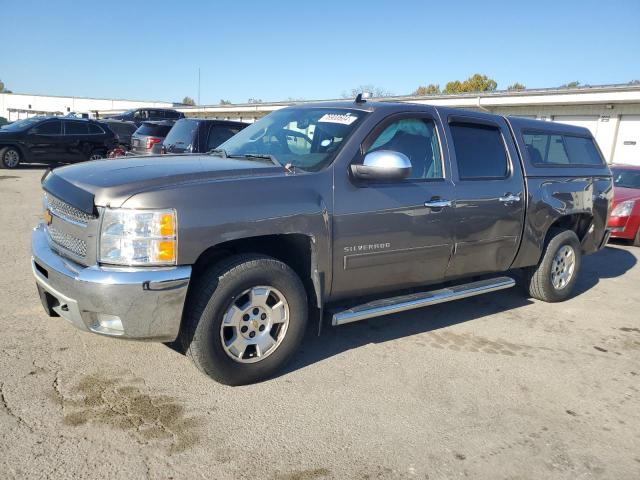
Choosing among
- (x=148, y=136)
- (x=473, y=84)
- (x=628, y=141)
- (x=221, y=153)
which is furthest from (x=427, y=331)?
(x=473, y=84)

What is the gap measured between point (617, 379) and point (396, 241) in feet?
6.64

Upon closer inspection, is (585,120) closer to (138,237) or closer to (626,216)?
(626,216)

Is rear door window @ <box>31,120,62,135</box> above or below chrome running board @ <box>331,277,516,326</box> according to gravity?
above

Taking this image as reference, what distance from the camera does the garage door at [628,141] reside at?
19.5 metres

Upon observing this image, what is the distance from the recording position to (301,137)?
4.21 m

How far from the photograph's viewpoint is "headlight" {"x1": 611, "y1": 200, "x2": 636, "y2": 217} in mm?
9367

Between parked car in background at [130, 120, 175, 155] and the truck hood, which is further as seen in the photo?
parked car in background at [130, 120, 175, 155]

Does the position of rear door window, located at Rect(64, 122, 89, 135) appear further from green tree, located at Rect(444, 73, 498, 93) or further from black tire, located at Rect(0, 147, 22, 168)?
green tree, located at Rect(444, 73, 498, 93)

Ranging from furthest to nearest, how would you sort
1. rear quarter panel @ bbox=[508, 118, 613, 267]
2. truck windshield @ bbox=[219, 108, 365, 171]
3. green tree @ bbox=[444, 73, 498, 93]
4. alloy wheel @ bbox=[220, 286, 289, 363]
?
green tree @ bbox=[444, 73, 498, 93]
rear quarter panel @ bbox=[508, 118, 613, 267]
truck windshield @ bbox=[219, 108, 365, 171]
alloy wheel @ bbox=[220, 286, 289, 363]

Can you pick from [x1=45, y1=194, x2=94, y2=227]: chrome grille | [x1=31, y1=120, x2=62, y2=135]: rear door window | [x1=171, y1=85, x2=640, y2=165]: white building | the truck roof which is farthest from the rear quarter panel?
[x1=171, y1=85, x2=640, y2=165]: white building

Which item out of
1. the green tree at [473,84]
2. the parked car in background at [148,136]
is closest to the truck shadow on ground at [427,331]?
the parked car in background at [148,136]

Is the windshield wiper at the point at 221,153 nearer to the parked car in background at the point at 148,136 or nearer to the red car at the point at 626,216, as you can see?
the red car at the point at 626,216

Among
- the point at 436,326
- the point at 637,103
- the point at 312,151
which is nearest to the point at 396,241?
the point at 312,151

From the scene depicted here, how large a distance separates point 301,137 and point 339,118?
34 cm
